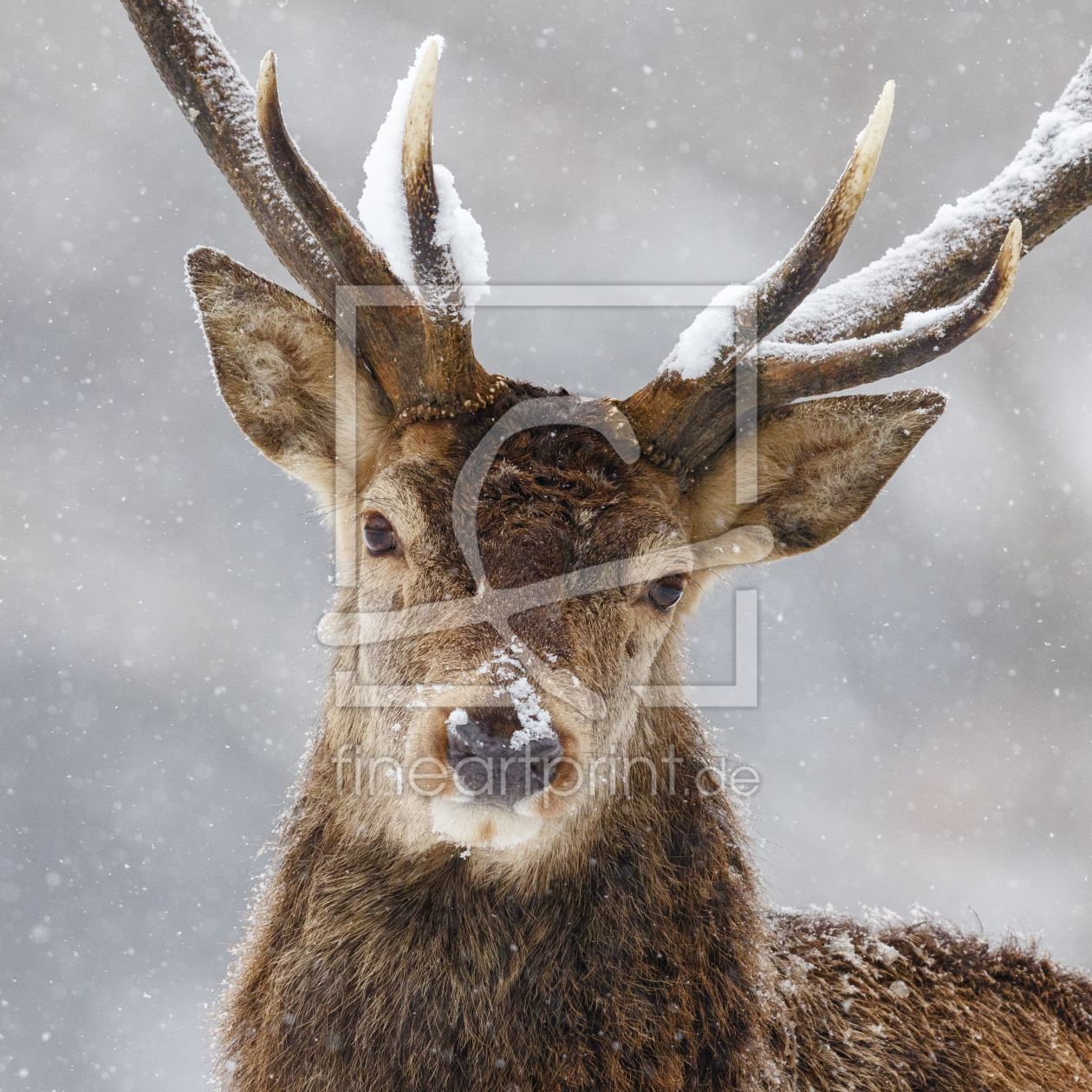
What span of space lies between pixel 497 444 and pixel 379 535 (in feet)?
1.92

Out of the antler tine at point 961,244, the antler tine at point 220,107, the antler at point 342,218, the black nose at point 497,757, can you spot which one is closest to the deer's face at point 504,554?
the black nose at point 497,757

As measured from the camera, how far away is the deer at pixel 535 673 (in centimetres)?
332

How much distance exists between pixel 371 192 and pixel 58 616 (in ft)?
54.4

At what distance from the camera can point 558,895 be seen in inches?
142

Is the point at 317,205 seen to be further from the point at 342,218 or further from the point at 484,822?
the point at 484,822

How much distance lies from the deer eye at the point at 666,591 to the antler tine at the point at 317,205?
1.59 meters

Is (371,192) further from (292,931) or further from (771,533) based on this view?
(292,931)

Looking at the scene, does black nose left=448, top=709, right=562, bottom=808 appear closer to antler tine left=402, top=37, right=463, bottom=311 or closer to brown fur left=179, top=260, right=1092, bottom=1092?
brown fur left=179, top=260, right=1092, bottom=1092

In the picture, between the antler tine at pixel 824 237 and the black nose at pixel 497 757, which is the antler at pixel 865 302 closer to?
the antler tine at pixel 824 237

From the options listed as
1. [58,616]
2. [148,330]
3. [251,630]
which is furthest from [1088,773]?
[148,330]

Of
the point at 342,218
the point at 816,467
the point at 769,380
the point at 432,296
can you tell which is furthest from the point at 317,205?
the point at 816,467

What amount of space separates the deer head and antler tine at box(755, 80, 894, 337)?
10 millimetres

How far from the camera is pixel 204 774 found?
1716cm

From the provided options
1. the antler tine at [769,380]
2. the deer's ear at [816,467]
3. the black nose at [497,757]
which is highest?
the antler tine at [769,380]
